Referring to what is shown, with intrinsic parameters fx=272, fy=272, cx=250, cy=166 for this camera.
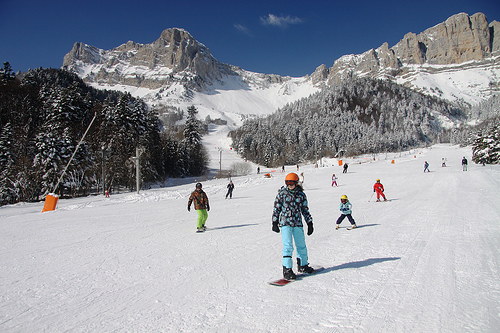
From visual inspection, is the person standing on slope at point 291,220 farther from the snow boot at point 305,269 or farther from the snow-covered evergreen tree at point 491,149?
the snow-covered evergreen tree at point 491,149

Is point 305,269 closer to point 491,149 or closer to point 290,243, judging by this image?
point 290,243

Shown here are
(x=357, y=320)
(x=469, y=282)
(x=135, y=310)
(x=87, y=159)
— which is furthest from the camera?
(x=87, y=159)

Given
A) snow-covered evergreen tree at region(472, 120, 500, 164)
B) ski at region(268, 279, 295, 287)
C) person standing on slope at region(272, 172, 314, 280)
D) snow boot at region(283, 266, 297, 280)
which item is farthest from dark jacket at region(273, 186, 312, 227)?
snow-covered evergreen tree at region(472, 120, 500, 164)

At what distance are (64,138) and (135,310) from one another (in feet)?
119

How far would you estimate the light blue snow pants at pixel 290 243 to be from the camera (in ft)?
14.8

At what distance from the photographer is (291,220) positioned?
4.52 meters

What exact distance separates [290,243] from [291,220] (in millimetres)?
399

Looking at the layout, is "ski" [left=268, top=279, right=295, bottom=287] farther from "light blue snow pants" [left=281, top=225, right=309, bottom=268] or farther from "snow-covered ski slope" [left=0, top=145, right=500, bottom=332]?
"light blue snow pants" [left=281, top=225, right=309, bottom=268]

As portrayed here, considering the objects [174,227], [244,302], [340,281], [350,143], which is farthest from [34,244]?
[350,143]

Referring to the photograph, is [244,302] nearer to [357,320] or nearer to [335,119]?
[357,320]

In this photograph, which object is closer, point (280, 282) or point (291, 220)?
point (280, 282)

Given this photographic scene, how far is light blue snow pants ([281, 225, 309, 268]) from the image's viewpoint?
14.8ft

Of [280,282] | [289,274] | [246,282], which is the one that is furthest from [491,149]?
[246,282]

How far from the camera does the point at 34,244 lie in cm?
754
